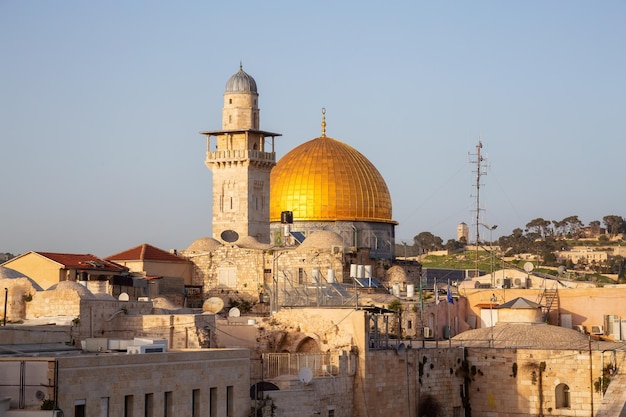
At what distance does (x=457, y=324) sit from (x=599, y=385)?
1350 centimetres

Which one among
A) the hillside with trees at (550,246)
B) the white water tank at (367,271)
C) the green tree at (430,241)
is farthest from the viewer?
the green tree at (430,241)

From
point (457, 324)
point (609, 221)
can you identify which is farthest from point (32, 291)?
point (609, 221)

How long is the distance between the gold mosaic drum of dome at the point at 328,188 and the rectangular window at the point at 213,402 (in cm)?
2837

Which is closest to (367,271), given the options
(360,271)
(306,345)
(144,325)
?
(360,271)

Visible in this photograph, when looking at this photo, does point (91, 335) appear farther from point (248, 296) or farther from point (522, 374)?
point (248, 296)

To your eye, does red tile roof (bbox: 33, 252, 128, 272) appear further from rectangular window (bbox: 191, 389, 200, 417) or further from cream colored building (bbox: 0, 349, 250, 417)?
rectangular window (bbox: 191, 389, 200, 417)

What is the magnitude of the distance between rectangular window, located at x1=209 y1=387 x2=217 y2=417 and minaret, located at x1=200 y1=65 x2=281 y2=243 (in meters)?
24.8

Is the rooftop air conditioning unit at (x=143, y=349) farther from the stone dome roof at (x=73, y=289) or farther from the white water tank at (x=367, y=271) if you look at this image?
the white water tank at (x=367, y=271)

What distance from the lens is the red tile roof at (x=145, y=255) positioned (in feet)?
172

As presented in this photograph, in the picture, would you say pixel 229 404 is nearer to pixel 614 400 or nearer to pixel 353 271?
pixel 614 400

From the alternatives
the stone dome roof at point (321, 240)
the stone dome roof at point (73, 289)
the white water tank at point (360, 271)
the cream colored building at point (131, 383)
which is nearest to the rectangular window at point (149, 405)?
the cream colored building at point (131, 383)

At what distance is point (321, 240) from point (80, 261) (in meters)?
10.4

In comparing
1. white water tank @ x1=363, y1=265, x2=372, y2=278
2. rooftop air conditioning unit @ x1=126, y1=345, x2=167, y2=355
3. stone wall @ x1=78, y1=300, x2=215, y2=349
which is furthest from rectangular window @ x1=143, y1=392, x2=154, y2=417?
white water tank @ x1=363, y1=265, x2=372, y2=278

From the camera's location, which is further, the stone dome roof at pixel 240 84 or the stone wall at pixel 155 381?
the stone dome roof at pixel 240 84
